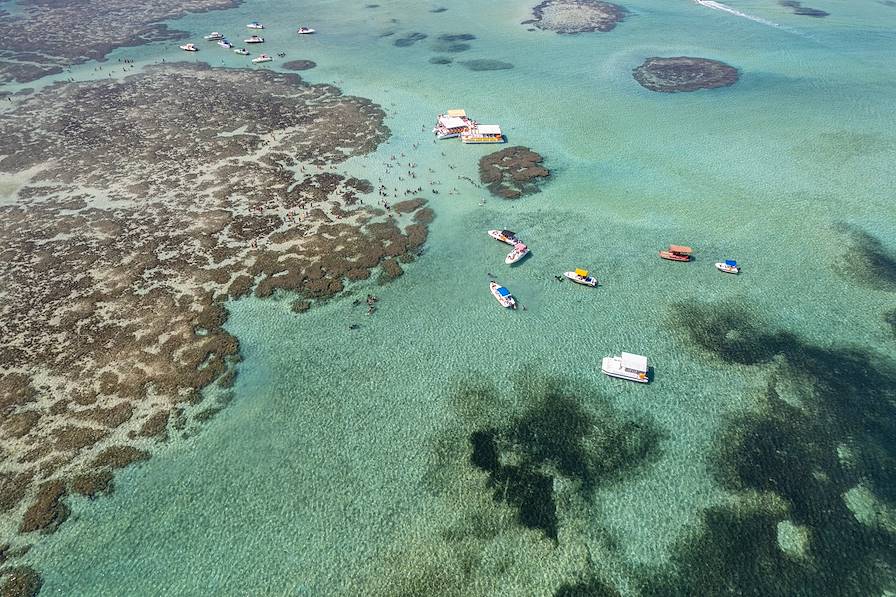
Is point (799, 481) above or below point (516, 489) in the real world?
below

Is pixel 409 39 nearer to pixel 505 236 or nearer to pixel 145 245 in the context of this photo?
pixel 505 236

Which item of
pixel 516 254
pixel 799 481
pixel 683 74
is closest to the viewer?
pixel 799 481

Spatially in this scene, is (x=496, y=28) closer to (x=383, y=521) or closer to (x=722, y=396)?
(x=722, y=396)

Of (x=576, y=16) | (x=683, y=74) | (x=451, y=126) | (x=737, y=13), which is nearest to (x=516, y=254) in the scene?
(x=451, y=126)

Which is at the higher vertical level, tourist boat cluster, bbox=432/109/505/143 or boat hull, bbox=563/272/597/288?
tourist boat cluster, bbox=432/109/505/143

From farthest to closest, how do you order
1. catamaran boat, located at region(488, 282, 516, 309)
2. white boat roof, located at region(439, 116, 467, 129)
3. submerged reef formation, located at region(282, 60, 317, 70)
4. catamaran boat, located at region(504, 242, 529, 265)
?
submerged reef formation, located at region(282, 60, 317, 70), white boat roof, located at region(439, 116, 467, 129), catamaran boat, located at region(504, 242, 529, 265), catamaran boat, located at region(488, 282, 516, 309)

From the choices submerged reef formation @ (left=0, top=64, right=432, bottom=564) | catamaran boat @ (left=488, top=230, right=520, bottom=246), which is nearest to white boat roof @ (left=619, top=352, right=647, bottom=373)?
catamaran boat @ (left=488, top=230, right=520, bottom=246)

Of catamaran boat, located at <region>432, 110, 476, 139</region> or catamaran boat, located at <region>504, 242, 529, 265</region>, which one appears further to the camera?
catamaran boat, located at <region>432, 110, 476, 139</region>

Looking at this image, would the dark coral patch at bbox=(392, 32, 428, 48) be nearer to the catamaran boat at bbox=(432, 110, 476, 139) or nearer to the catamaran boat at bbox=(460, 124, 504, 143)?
the catamaran boat at bbox=(432, 110, 476, 139)
